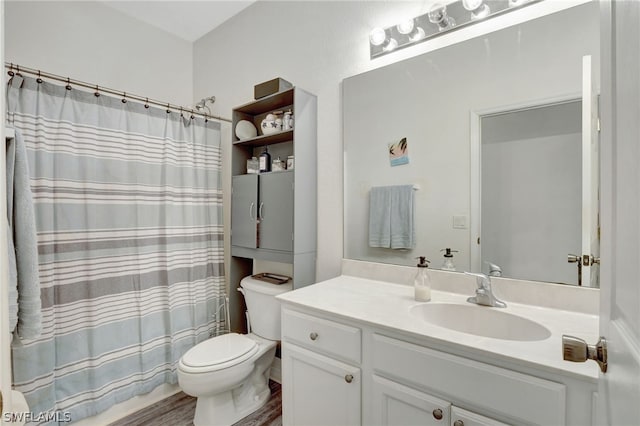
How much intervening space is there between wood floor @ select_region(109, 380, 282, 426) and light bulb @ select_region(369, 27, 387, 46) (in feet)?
7.12

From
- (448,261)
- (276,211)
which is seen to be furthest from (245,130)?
(448,261)

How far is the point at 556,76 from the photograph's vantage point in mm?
1242

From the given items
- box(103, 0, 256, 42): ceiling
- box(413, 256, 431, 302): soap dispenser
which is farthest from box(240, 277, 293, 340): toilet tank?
box(103, 0, 256, 42): ceiling

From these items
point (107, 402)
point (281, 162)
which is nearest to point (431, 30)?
point (281, 162)

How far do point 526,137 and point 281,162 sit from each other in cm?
137

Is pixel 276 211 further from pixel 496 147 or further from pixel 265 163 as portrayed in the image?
pixel 496 147

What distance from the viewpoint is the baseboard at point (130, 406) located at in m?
1.81

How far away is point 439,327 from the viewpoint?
109cm

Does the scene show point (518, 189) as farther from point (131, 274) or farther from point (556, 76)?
point (131, 274)

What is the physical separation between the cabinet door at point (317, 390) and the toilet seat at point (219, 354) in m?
0.40

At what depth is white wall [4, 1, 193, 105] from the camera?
1995 millimetres

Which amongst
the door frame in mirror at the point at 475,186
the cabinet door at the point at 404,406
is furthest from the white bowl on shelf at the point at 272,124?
the cabinet door at the point at 404,406

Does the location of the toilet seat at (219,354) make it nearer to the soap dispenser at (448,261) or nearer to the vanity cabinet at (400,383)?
the vanity cabinet at (400,383)

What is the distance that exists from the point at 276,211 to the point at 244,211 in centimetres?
30
